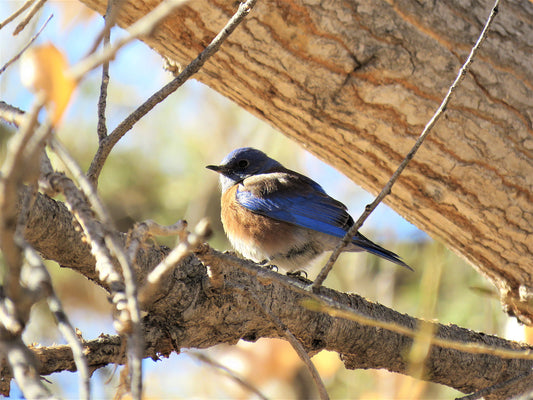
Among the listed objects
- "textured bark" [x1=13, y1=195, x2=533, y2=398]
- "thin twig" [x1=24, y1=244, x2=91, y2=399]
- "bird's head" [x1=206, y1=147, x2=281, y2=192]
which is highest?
"bird's head" [x1=206, y1=147, x2=281, y2=192]

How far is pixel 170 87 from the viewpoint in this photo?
1.96m

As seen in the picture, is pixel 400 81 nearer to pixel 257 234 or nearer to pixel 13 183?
pixel 257 234

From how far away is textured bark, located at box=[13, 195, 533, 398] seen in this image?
82.5 inches

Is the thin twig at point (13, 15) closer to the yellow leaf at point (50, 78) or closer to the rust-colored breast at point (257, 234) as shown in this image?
the yellow leaf at point (50, 78)

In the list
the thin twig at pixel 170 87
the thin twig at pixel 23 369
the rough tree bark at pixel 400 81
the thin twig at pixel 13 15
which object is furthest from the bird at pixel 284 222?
the thin twig at pixel 23 369

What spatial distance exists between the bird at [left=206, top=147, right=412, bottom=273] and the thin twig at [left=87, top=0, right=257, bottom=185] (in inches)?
79.2

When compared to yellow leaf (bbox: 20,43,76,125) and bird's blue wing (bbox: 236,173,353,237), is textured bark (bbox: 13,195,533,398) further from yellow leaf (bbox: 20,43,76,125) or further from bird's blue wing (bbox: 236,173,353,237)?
bird's blue wing (bbox: 236,173,353,237)

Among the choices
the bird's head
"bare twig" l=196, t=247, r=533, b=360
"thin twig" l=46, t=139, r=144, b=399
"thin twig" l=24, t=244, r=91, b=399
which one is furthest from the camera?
the bird's head

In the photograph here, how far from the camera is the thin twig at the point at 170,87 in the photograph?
1904 mm

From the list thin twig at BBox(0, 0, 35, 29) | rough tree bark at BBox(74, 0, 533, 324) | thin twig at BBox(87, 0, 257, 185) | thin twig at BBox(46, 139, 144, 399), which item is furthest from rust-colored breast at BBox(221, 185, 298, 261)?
thin twig at BBox(46, 139, 144, 399)

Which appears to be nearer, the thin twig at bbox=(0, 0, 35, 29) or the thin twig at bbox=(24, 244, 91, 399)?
the thin twig at bbox=(24, 244, 91, 399)

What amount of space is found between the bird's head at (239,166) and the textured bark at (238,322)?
6.67 feet

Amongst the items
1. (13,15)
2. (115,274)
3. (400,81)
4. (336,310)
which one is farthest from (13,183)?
(400,81)

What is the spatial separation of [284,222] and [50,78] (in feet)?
11.1
